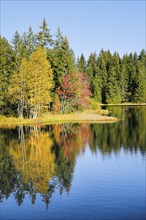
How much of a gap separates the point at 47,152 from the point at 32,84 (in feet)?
99.3

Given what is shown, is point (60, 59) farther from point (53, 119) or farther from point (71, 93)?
point (53, 119)

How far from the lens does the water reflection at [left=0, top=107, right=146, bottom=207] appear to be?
23.2m

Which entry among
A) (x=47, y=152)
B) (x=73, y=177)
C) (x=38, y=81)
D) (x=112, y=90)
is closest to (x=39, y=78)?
(x=38, y=81)

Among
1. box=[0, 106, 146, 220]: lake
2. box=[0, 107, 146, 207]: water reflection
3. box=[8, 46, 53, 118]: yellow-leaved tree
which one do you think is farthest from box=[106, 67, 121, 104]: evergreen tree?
box=[0, 106, 146, 220]: lake

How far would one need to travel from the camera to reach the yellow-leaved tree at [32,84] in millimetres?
62781

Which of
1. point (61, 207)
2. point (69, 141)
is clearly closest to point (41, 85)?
point (69, 141)

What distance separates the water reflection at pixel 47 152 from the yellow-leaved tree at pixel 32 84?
941cm

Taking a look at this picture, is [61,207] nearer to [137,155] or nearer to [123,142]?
[137,155]

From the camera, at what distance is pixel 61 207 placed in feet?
63.1

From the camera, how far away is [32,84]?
208ft

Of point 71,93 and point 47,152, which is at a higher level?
point 71,93

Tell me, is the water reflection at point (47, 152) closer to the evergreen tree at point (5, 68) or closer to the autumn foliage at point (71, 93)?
the evergreen tree at point (5, 68)

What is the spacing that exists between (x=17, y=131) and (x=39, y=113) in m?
15.2

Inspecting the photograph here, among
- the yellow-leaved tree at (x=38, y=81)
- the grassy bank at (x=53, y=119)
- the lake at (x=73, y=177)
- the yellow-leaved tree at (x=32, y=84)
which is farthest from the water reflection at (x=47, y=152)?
the yellow-leaved tree at (x=32, y=84)
